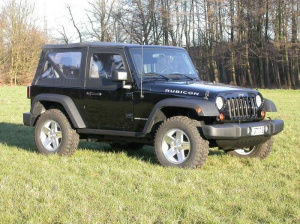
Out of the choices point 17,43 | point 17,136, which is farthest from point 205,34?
point 17,136

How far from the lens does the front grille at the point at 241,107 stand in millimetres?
7017

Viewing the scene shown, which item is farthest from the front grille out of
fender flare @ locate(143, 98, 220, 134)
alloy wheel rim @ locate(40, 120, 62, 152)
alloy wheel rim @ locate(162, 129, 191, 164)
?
alloy wheel rim @ locate(40, 120, 62, 152)

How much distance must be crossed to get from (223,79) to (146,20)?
35.5 ft

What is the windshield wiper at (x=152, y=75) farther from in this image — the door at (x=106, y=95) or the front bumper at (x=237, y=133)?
the front bumper at (x=237, y=133)

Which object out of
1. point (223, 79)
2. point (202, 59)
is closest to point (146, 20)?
point (202, 59)

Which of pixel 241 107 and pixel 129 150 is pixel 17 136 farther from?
pixel 241 107

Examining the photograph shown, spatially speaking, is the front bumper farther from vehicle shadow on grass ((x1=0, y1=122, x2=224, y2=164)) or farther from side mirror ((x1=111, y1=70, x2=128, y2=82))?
side mirror ((x1=111, y1=70, x2=128, y2=82))

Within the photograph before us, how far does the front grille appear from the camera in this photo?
7.02 m

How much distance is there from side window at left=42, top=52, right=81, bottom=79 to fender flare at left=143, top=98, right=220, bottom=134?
172cm

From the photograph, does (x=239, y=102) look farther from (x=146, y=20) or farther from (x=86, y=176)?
(x=146, y=20)

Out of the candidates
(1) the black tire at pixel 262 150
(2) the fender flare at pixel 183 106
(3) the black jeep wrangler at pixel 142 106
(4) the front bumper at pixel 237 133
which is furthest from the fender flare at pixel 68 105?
(1) the black tire at pixel 262 150

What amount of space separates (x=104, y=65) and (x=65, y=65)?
880 mm

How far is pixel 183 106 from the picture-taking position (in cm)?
691

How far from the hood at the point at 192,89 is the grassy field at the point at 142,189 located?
1078mm
